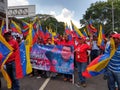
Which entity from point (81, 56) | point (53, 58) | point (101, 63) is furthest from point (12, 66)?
point (53, 58)

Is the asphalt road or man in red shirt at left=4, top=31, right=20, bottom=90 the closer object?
man in red shirt at left=4, top=31, right=20, bottom=90

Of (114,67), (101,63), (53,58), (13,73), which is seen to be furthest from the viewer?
(53,58)

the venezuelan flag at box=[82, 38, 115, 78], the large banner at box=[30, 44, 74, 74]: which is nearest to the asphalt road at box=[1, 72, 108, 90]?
the large banner at box=[30, 44, 74, 74]

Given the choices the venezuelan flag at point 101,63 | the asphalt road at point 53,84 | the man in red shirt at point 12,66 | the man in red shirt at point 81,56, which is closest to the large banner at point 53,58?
the asphalt road at point 53,84

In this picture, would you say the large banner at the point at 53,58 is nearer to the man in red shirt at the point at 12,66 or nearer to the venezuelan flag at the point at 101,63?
the man in red shirt at the point at 12,66

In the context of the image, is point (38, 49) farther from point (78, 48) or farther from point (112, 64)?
point (112, 64)

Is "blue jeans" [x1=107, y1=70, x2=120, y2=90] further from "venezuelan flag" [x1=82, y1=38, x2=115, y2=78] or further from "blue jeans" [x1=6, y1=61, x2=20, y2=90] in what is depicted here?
"blue jeans" [x1=6, y1=61, x2=20, y2=90]

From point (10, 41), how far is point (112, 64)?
2.85 metres

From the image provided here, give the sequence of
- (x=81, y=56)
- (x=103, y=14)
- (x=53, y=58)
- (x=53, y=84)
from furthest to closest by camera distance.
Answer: (x=103, y=14) → (x=53, y=58) → (x=81, y=56) → (x=53, y=84)

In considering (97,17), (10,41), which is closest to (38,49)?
(10,41)

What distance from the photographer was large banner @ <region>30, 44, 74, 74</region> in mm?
12839

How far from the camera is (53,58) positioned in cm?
1319

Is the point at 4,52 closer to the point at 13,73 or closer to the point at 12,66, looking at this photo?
the point at 12,66

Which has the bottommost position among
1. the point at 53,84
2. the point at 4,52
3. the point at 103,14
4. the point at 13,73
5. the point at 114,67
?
the point at 53,84
